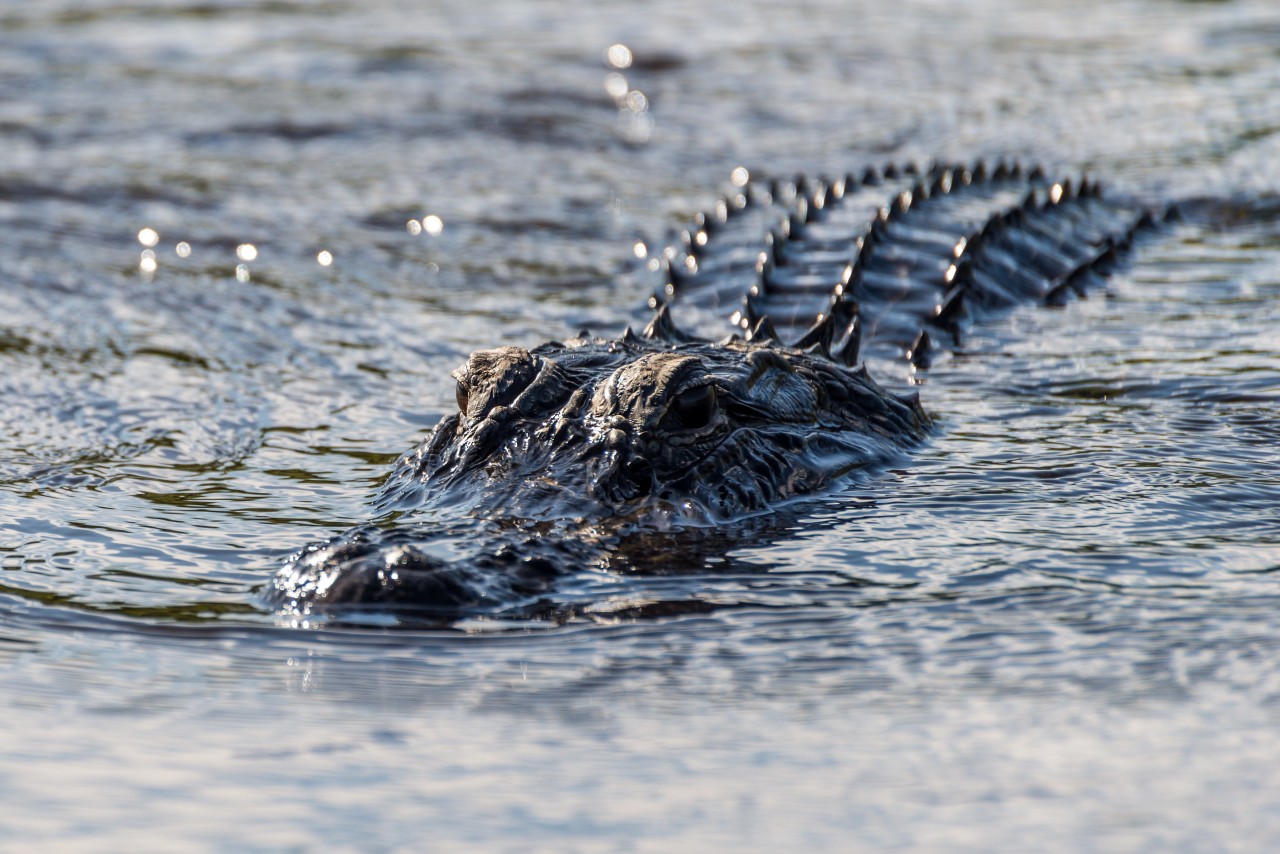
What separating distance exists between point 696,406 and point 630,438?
233mm

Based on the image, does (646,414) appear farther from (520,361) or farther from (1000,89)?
(1000,89)

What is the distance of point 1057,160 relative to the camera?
9.70 metres

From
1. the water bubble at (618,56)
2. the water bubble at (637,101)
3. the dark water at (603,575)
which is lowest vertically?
the dark water at (603,575)

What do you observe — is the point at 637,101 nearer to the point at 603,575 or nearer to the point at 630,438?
the point at 630,438

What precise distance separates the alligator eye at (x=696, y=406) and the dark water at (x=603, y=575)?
0.36m

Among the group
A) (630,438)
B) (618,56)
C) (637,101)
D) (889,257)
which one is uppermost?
(618,56)


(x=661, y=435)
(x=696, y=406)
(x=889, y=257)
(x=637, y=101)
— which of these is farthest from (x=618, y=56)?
(x=661, y=435)

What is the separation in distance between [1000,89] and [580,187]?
12.4 feet

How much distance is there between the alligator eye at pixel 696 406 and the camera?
158 inches

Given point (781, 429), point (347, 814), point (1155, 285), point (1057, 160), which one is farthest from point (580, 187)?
point (347, 814)

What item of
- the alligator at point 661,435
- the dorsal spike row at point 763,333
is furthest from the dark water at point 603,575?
the dorsal spike row at point 763,333

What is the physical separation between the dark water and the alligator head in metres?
0.20

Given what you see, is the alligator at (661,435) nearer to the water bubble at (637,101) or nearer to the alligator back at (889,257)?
the alligator back at (889,257)

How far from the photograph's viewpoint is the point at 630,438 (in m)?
3.90
